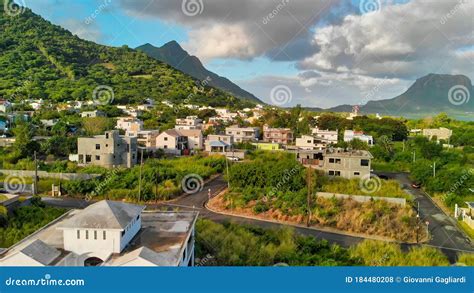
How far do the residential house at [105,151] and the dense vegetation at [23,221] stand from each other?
7.56 meters

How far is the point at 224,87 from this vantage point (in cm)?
8131

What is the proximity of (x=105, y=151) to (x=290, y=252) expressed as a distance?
580 inches

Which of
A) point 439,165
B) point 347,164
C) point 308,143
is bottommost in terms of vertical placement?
point 439,165

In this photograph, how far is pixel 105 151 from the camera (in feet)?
68.8

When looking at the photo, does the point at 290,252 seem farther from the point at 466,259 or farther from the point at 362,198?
the point at 362,198

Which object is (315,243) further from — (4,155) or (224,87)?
(224,87)

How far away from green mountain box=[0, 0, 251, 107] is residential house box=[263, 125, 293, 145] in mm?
21479

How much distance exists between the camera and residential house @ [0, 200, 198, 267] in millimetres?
6129

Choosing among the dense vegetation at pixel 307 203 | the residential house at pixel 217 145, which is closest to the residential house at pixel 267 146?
the residential house at pixel 217 145

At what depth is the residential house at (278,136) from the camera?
33.4m

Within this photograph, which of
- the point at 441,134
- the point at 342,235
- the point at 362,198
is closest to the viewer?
the point at 342,235

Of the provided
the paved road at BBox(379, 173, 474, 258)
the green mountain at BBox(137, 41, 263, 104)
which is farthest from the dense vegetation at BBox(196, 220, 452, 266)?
the green mountain at BBox(137, 41, 263, 104)

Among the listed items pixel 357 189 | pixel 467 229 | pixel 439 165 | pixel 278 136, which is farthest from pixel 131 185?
pixel 278 136

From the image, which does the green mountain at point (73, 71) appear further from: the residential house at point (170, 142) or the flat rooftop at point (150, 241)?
the flat rooftop at point (150, 241)
